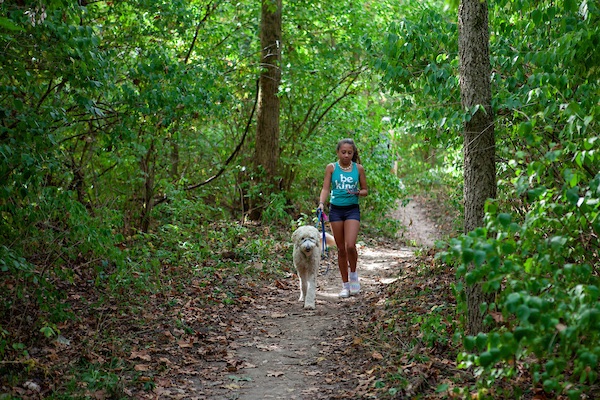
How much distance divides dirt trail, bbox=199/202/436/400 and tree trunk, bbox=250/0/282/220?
3.90m

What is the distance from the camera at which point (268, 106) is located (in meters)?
13.3

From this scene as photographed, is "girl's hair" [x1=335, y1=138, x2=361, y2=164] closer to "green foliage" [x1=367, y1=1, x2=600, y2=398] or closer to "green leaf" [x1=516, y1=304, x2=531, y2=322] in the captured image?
"green foliage" [x1=367, y1=1, x2=600, y2=398]

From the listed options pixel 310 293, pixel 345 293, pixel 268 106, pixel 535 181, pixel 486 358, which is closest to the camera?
pixel 486 358

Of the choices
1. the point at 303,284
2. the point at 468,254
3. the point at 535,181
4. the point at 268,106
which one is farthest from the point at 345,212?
the point at 268,106

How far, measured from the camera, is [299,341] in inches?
263

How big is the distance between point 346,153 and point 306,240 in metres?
1.37

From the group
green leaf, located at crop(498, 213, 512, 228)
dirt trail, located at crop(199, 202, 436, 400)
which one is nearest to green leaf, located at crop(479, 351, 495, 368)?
green leaf, located at crop(498, 213, 512, 228)

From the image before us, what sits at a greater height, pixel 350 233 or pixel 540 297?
pixel 350 233

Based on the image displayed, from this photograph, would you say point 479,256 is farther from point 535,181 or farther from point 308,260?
point 308,260

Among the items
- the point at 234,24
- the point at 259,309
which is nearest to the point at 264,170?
the point at 234,24

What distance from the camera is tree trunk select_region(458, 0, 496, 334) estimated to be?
15.5 feet

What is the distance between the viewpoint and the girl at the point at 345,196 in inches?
319

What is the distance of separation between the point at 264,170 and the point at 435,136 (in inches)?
265

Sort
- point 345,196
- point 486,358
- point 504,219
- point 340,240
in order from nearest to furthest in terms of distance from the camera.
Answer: point 486,358, point 504,219, point 345,196, point 340,240
